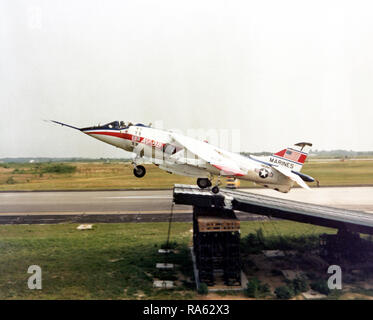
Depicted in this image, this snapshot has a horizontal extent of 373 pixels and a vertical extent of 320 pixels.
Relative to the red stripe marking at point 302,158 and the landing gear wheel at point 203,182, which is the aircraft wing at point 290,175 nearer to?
the red stripe marking at point 302,158

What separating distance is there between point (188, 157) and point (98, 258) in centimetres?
868

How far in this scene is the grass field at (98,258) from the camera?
13461 mm

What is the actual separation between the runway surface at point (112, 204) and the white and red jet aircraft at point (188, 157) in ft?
42.8

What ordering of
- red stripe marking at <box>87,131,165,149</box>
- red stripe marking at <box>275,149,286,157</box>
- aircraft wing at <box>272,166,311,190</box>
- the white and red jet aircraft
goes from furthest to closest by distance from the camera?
red stripe marking at <box>275,149,286,157</box> → red stripe marking at <box>87,131,165,149</box> → the white and red jet aircraft → aircraft wing at <box>272,166,311,190</box>

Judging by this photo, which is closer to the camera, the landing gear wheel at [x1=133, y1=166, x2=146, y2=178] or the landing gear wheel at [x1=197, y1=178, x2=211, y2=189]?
the landing gear wheel at [x1=133, y1=166, x2=146, y2=178]

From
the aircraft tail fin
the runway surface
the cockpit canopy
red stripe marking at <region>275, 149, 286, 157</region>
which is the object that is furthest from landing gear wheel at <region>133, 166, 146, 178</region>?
the runway surface

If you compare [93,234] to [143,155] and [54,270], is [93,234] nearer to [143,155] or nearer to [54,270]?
[54,270]

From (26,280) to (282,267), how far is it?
13715mm

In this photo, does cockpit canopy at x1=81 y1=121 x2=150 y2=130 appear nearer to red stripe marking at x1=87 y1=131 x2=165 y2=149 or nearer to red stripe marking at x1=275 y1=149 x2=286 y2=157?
red stripe marking at x1=87 y1=131 x2=165 y2=149

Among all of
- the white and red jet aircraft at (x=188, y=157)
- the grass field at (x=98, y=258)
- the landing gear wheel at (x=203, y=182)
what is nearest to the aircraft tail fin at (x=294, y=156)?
the white and red jet aircraft at (x=188, y=157)

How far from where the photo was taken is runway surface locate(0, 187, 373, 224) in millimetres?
28031

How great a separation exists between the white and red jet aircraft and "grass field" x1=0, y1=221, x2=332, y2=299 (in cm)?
547

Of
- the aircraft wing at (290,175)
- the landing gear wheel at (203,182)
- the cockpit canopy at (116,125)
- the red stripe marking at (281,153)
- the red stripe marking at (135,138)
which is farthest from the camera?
the landing gear wheel at (203,182)

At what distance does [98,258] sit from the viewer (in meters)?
17.5
